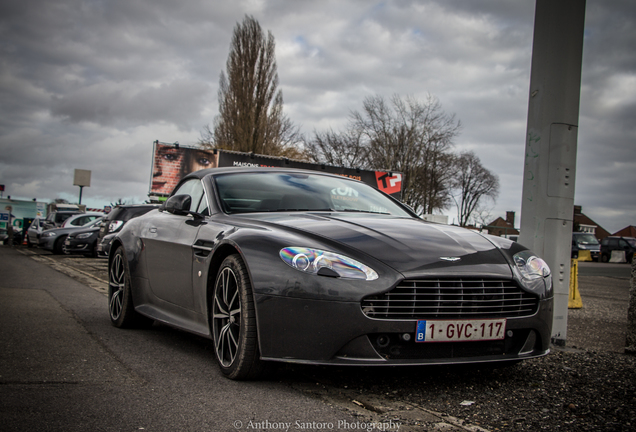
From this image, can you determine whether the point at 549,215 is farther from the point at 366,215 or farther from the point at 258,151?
the point at 258,151

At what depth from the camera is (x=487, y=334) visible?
315 cm

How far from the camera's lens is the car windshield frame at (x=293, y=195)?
14.1ft

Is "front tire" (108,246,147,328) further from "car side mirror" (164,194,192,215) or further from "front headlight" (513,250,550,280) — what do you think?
"front headlight" (513,250,550,280)

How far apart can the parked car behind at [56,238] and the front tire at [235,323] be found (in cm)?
1948

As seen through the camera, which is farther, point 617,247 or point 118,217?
point 617,247

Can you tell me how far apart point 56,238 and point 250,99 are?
65.8ft

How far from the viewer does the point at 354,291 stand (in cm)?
296

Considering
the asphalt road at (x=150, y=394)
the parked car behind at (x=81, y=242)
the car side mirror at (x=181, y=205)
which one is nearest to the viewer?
the asphalt road at (x=150, y=394)

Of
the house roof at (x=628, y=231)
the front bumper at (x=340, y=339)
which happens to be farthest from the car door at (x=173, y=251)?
the house roof at (x=628, y=231)

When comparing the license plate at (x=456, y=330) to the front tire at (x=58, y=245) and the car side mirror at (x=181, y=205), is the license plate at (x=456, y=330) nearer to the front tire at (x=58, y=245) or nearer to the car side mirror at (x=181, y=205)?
the car side mirror at (x=181, y=205)

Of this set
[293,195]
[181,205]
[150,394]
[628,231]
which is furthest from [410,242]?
[628,231]

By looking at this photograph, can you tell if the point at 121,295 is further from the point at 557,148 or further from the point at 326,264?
the point at 557,148

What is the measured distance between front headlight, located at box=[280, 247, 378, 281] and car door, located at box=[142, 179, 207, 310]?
1.22m

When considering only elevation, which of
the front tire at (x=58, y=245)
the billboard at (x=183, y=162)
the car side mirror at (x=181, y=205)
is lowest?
the front tire at (x=58, y=245)
